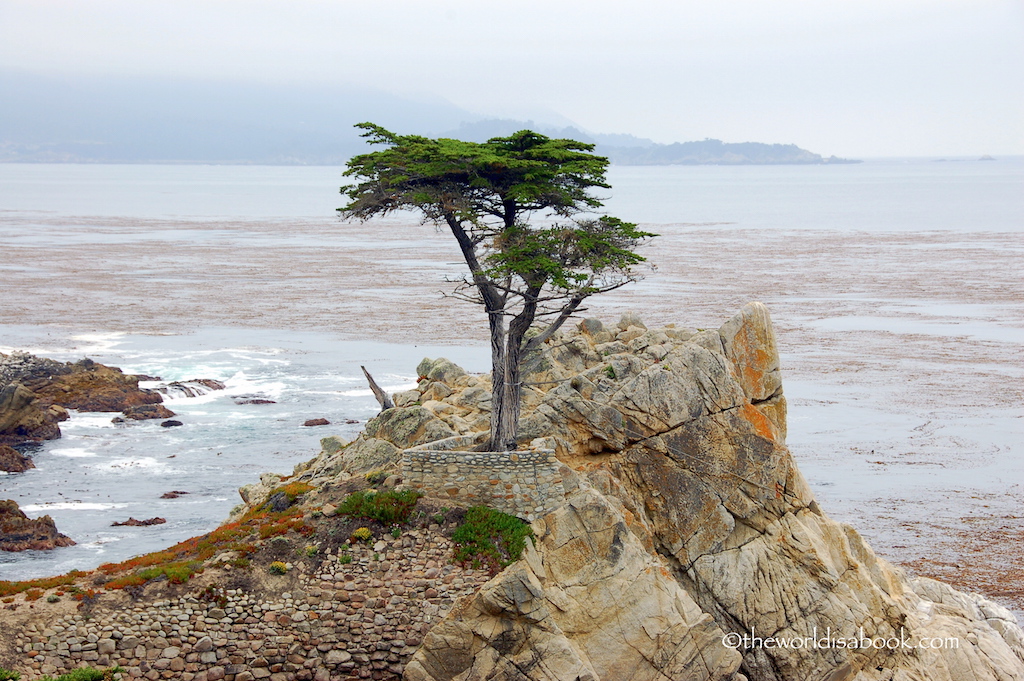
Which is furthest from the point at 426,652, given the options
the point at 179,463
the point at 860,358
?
the point at 860,358

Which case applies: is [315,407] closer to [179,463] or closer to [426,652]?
[179,463]

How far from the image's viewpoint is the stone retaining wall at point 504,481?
20.8 meters

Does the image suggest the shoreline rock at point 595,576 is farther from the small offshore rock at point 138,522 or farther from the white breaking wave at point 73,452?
the white breaking wave at point 73,452

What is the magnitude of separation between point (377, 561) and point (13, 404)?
28291mm

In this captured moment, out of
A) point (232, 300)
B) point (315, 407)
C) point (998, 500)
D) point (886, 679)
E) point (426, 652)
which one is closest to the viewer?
point (426, 652)

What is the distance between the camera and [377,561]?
66.7 feet

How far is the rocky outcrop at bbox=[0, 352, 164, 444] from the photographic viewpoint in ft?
138

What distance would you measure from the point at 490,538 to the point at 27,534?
1806 cm

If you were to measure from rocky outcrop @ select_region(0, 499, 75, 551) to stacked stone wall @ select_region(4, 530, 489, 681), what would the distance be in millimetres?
12954

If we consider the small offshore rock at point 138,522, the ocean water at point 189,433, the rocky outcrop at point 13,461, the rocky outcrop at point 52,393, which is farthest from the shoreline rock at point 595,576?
the rocky outcrop at point 52,393

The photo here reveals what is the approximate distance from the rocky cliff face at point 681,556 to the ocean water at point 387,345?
950 cm

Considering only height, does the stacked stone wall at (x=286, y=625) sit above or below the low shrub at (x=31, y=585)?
below

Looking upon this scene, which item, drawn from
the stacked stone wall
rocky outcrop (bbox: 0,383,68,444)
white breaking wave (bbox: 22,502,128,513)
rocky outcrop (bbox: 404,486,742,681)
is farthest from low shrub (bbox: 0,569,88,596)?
rocky outcrop (bbox: 0,383,68,444)

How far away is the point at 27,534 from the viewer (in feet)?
102
